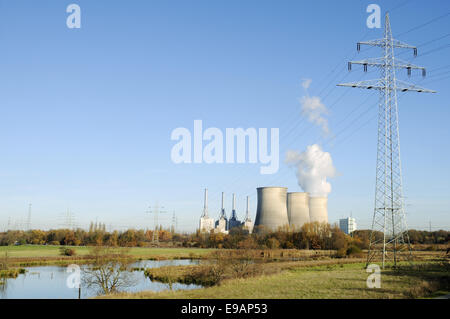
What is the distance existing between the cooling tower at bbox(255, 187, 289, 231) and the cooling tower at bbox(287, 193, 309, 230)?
201 inches

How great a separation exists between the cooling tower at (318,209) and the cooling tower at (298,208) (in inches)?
134

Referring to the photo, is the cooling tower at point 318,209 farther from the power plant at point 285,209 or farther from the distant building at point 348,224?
the distant building at point 348,224

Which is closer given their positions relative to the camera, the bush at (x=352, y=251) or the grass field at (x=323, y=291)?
the grass field at (x=323, y=291)

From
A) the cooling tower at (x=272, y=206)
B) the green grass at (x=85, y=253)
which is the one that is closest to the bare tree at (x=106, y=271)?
the green grass at (x=85, y=253)

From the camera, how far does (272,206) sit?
50.8 meters

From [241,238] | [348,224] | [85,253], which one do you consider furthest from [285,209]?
[348,224]

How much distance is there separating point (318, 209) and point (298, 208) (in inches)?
213

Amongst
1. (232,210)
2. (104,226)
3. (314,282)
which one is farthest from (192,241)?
(314,282)

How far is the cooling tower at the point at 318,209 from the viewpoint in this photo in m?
59.8

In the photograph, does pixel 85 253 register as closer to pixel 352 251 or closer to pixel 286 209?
pixel 286 209
